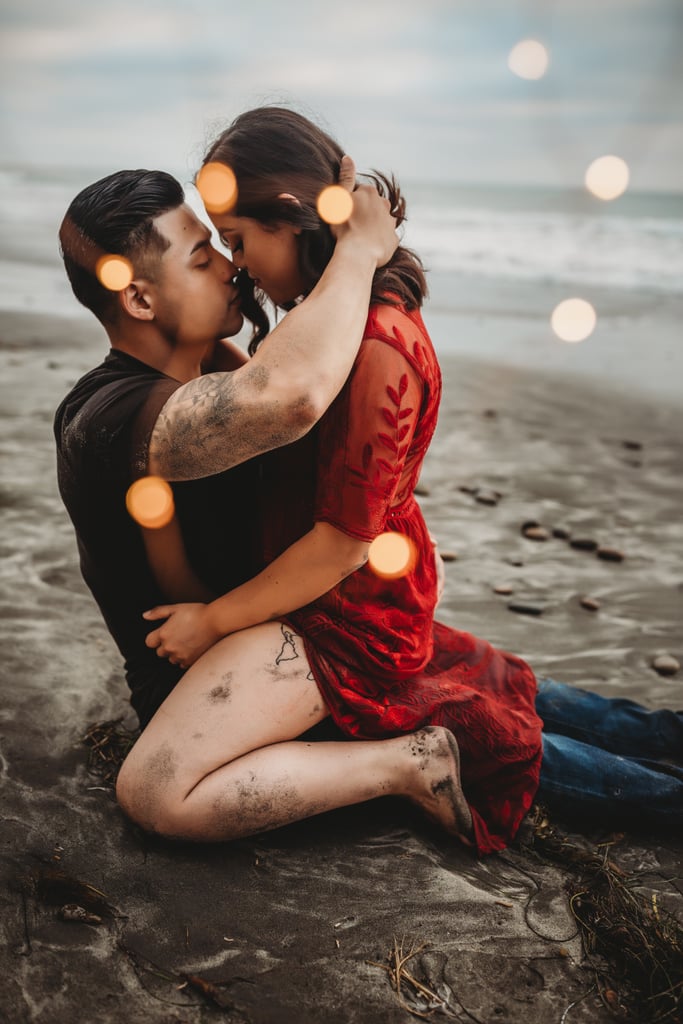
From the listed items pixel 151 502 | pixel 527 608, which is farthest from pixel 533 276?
pixel 151 502

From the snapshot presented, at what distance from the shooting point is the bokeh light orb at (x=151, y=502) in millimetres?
2404

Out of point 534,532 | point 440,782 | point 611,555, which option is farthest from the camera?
point 534,532

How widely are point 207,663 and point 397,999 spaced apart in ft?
3.14

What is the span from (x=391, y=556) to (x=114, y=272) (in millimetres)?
1097

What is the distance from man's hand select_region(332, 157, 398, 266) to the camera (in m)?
2.41

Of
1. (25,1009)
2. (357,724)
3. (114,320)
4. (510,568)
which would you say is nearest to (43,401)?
(510,568)

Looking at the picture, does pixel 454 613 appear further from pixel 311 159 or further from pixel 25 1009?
pixel 25 1009

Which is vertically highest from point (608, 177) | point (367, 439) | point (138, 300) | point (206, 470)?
point (608, 177)

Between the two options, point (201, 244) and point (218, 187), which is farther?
point (201, 244)

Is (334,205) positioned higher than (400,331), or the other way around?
(334,205)

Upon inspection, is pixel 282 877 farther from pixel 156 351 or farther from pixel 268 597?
pixel 156 351

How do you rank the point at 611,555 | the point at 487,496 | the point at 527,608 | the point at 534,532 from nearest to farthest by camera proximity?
the point at 527,608 → the point at 611,555 → the point at 534,532 → the point at 487,496

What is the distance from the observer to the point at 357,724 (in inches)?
101

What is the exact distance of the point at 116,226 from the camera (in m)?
2.49
